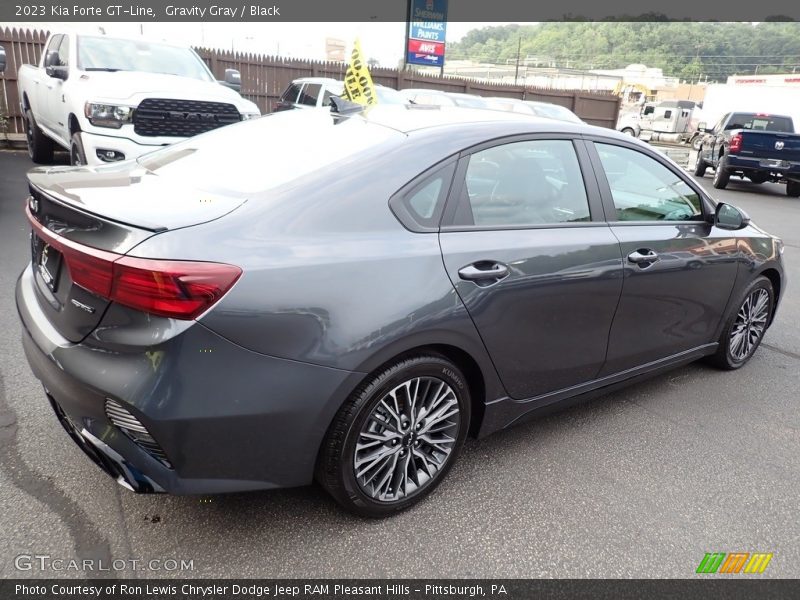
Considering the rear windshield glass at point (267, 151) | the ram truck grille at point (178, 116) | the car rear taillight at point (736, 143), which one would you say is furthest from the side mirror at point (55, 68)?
the car rear taillight at point (736, 143)

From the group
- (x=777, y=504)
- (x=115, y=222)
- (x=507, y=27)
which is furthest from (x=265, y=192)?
(x=507, y=27)

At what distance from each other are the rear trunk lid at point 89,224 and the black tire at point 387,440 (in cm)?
87

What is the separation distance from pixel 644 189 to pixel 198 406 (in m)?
2.71

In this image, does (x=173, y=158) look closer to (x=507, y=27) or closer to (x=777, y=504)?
(x=777, y=504)

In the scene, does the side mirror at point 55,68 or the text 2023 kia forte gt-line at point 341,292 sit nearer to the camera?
the text 2023 kia forte gt-line at point 341,292

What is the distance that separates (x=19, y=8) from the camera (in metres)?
16.0

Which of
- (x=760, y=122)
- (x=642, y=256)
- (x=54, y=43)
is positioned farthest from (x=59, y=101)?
(x=760, y=122)

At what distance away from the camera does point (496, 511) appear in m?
2.67

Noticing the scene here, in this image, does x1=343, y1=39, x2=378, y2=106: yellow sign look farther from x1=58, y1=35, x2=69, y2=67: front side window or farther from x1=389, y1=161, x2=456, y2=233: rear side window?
x1=389, y1=161, x2=456, y2=233: rear side window

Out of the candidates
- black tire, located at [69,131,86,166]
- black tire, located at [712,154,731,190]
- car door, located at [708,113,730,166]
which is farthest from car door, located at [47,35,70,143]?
car door, located at [708,113,730,166]

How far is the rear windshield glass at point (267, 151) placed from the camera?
248 centimetres

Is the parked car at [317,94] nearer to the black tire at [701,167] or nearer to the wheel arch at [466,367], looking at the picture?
the wheel arch at [466,367]

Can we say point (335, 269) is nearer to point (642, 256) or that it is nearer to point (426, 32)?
point (642, 256)

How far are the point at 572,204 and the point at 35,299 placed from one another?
96.5 inches
